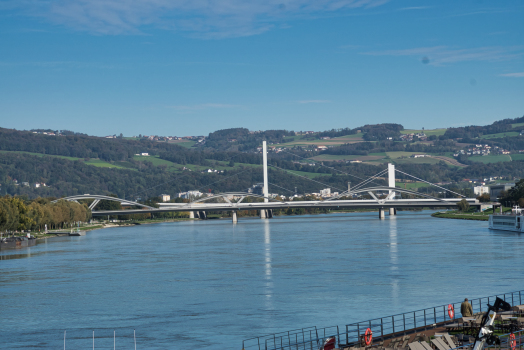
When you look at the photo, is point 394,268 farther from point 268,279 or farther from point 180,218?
point 180,218

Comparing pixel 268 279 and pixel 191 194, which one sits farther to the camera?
pixel 191 194

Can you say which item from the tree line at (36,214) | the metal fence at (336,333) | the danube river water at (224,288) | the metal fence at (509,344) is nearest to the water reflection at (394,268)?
the danube river water at (224,288)

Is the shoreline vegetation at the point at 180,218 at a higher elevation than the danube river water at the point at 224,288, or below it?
below

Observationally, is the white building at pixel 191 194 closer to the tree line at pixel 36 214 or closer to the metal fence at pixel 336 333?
the tree line at pixel 36 214

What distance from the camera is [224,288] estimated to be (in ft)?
86.5

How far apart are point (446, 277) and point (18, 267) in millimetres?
22962

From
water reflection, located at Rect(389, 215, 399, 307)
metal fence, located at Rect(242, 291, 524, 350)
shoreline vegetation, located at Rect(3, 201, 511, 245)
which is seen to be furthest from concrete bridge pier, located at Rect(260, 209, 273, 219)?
metal fence, located at Rect(242, 291, 524, 350)

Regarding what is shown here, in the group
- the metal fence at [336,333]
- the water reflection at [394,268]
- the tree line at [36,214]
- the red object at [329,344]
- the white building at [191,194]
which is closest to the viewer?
the red object at [329,344]

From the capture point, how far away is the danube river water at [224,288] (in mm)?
18797

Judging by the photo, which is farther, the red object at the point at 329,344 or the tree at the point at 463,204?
the tree at the point at 463,204

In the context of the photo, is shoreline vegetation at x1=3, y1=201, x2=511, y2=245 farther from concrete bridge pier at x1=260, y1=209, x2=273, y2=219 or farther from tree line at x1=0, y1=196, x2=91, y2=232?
concrete bridge pier at x1=260, y1=209, x2=273, y2=219

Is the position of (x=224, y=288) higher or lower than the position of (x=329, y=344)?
lower

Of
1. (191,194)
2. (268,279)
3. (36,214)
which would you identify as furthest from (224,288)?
(191,194)

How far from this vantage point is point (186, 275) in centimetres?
3131
